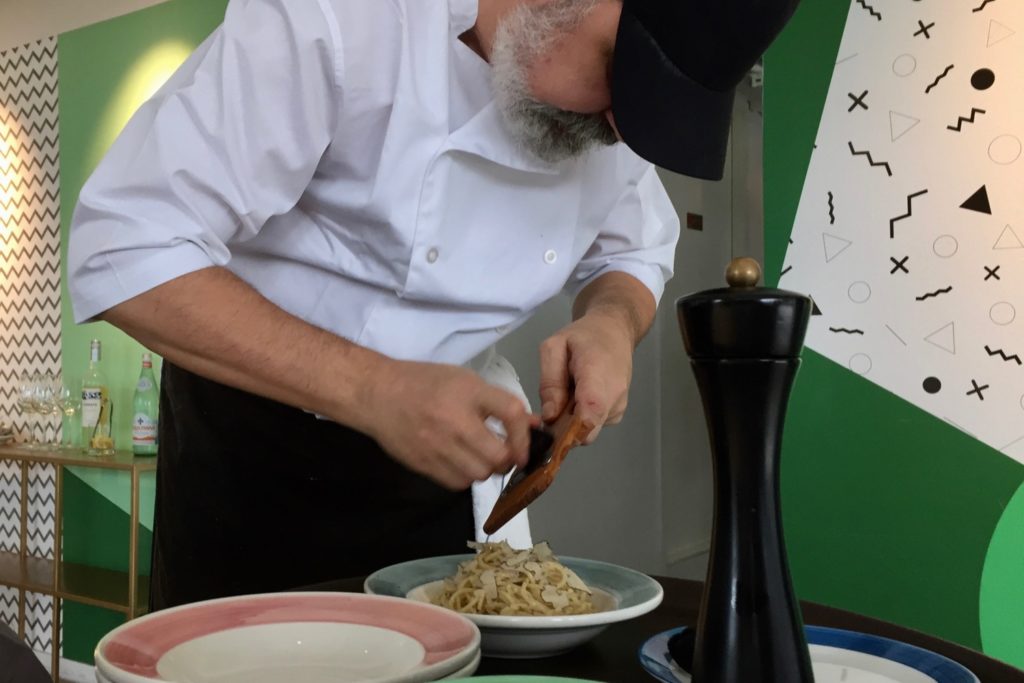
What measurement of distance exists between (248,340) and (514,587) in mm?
393

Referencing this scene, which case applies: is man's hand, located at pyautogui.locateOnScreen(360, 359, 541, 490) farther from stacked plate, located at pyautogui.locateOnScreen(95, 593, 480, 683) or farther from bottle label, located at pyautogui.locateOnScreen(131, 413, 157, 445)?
bottle label, located at pyautogui.locateOnScreen(131, 413, 157, 445)

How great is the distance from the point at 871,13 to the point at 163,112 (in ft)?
5.78

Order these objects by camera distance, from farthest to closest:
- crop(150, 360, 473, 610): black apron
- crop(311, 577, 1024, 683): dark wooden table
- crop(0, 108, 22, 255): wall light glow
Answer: crop(0, 108, 22, 255): wall light glow, crop(150, 360, 473, 610): black apron, crop(311, 577, 1024, 683): dark wooden table

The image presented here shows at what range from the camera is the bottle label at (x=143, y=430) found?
2918 millimetres

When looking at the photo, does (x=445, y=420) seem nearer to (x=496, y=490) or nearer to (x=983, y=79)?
(x=496, y=490)

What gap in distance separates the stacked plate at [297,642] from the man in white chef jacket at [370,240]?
25cm

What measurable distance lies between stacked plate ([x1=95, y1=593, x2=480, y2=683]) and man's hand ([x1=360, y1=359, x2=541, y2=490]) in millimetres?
225

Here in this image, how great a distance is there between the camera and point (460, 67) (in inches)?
42.8

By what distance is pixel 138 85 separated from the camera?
3074 mm

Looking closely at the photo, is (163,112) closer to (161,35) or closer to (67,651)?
(161,35)

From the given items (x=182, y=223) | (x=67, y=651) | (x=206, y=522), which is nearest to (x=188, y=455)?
(x=206, y=522)

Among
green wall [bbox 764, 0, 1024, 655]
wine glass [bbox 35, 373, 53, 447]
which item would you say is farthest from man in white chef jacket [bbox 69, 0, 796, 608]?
wine glass [bbox 35, 373, 53, 447]

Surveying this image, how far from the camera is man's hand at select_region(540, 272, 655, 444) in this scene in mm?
897

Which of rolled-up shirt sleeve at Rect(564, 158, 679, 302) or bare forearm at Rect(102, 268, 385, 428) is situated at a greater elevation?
rolled-up shirt sleeve at Rect(564, 158, 679, 302)
